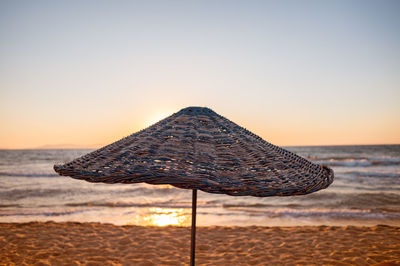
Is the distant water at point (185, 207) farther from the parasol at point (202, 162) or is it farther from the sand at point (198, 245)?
the parasol at point (202, 162)

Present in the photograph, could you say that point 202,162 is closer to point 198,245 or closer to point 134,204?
point 198,245

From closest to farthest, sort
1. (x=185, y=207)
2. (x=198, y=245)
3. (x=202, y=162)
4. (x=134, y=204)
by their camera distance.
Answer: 1. (x=202, y=162)
2. (x=198, y=245)
3. (x=185, y=207)
4. (x=134, y=204)

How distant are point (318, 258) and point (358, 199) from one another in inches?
290

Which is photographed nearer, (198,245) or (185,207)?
(198,245)

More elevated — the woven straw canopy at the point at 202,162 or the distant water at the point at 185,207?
the woven straw canopy at the point at 202,162

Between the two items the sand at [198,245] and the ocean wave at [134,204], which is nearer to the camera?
the sand at [198,245]

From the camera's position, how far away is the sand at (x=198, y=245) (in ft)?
15.9

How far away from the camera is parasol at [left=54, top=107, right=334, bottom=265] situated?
1428 mm

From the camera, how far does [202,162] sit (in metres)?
1.55

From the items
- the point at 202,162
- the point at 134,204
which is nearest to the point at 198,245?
the point at 202,162

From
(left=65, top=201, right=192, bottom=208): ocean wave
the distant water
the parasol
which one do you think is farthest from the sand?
the parasol

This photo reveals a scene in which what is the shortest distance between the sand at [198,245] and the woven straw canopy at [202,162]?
358cm

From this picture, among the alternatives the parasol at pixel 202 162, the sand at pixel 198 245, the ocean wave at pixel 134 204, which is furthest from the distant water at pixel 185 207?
the parasol at pixel 202 162

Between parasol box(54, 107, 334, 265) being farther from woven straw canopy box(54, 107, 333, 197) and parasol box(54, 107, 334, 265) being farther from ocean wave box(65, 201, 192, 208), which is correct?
ocean wave box(65, 201, 192, 208)
